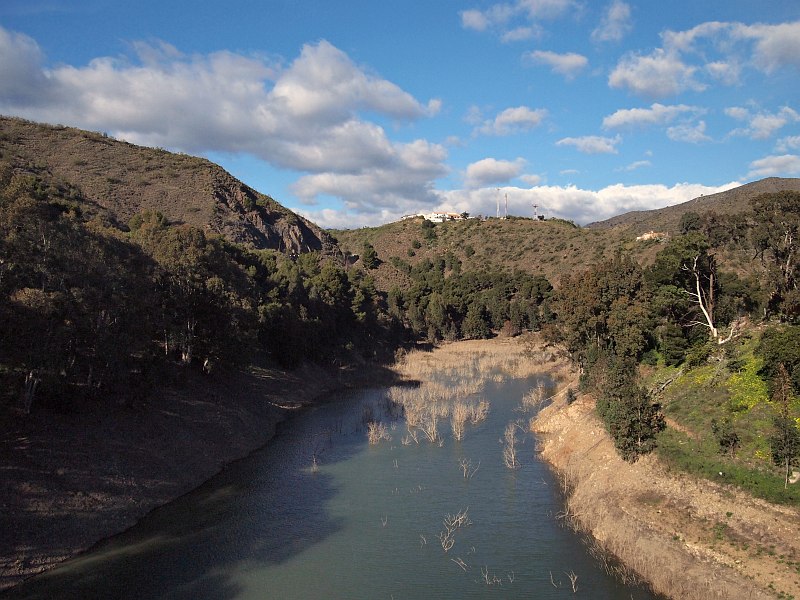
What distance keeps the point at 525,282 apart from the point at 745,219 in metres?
53.5

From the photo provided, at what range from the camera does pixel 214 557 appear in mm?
20688

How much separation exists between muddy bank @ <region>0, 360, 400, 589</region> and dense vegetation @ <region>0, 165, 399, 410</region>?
4.62 ft

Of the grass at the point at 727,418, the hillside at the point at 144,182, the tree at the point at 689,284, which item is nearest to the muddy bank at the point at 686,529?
the grass at the point at 727,418

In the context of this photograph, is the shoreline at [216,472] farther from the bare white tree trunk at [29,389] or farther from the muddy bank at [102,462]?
the bare white tree trunk at [29,389]

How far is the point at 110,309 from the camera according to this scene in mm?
27094

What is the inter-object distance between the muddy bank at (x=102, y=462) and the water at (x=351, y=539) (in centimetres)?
82

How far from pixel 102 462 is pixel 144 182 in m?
77.2

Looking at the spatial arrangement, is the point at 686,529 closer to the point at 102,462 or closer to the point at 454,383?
the point at 102,462

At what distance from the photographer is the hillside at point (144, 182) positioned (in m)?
80.6

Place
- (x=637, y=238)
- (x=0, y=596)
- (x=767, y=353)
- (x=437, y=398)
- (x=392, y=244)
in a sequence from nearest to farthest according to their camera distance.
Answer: (x=0, y=596) < (x=767, y=353) < (x=437, y=398) < (x=637, y=238) < (x=392, y=244)

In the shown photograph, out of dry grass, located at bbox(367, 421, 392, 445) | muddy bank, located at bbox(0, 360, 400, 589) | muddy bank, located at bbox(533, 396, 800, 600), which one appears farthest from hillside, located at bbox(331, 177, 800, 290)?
muddy bank, located at bbox(0, 360, 400, 589)

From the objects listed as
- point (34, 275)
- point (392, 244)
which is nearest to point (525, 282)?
point (392, 244)

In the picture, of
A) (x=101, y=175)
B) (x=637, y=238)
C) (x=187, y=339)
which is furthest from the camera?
(x=637, y=238)

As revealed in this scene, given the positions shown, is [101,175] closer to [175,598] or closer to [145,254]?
[145,254]
